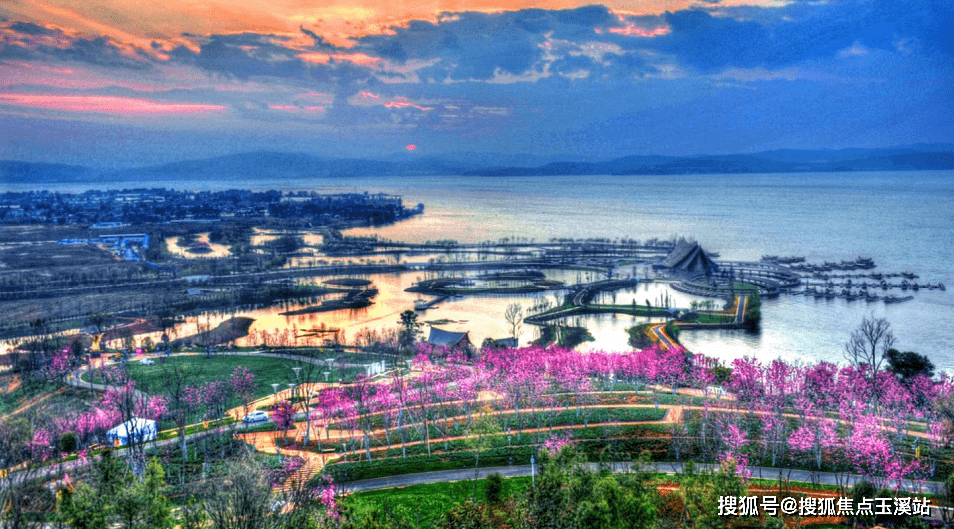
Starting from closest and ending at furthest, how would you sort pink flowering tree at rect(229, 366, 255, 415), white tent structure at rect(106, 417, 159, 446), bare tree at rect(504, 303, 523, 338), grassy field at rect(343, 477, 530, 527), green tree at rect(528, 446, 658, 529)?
green tree at rect(528, 446, 658, 529)
grassy field at rect(343, 477, 530, 527)
white tent structure at rect(106, 417, 159, 446)
pink flowering tree at rect(229, 366, 255, 415)
bare tree at rect(504, 303, 523, 338)

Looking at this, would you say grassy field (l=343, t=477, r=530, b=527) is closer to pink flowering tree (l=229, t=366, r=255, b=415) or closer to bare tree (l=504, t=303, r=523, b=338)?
pink flowering tree (l=229, t=366, r=255, b=415)

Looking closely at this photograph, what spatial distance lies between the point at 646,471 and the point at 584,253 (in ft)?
214

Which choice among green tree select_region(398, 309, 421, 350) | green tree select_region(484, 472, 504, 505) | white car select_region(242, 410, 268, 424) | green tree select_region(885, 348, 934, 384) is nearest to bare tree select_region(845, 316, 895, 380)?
green tree select_region(885, 348, 934, 384)

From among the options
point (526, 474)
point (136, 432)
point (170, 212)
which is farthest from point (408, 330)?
point (170, 212)

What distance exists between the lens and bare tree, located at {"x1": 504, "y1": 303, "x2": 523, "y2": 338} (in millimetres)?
47737

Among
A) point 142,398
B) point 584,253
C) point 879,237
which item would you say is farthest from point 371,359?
point 879,237

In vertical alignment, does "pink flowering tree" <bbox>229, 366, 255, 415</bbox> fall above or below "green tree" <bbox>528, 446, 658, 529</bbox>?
below

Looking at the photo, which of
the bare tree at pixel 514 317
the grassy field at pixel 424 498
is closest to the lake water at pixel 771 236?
the bare tree at pixel 514 317

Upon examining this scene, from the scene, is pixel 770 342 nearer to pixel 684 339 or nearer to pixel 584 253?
pixel 684 339

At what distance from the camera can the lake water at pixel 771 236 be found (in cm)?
4472

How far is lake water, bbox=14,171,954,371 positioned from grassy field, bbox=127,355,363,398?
526 inches

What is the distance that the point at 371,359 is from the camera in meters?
40.1

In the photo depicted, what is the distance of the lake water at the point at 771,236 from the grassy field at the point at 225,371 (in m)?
13.4

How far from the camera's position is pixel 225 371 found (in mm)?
36969
